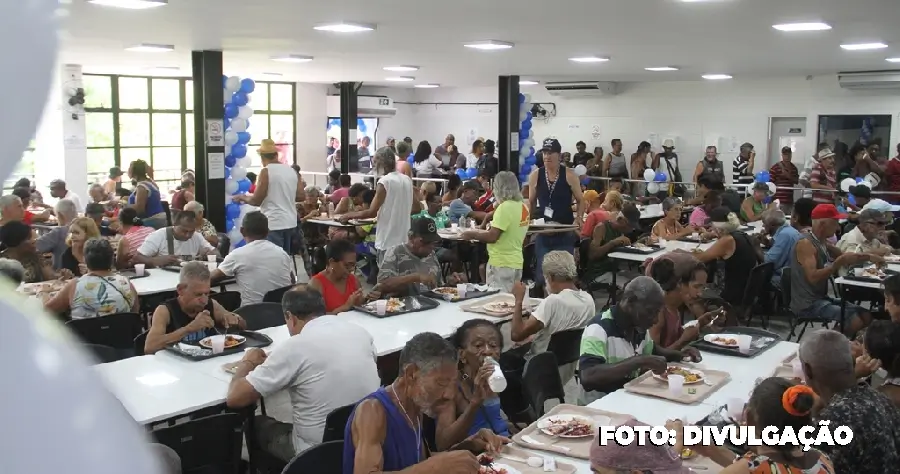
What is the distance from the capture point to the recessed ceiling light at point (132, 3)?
5.87 metres

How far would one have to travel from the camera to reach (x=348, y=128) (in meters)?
17.0

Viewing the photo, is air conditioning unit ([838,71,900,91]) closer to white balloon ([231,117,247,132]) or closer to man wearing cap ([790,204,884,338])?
man wearing cap ([790,204,884,338])

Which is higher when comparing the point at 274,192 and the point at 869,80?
the point at 869,80

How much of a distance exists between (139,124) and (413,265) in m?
11.7

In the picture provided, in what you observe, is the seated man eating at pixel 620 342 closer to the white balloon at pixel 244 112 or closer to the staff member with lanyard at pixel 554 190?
the staff member with lanyard at pixel 554 190

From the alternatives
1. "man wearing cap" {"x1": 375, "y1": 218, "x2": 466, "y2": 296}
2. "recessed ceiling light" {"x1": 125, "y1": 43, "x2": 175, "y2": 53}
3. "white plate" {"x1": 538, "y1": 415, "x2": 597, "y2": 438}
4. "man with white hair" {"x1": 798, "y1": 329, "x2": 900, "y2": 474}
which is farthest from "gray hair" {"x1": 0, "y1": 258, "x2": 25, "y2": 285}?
"recessed ceiling light" {"x1": 125, "y1": 43, "x2": 175, "y2": 53}

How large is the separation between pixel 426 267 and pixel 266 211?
265cm

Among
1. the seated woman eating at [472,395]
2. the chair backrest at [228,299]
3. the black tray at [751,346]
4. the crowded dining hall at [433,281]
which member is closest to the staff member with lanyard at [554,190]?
the crowded dining hall at [433,281]

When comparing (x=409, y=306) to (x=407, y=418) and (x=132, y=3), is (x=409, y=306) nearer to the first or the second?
(x=407, y=418)

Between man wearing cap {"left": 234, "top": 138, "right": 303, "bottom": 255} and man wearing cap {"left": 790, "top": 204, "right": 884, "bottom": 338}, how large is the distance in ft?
15.6

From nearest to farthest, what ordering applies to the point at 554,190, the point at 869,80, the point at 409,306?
the point at 409,306
the point at 554,190
the point at 869,80

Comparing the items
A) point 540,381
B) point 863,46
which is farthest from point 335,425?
point 863,46

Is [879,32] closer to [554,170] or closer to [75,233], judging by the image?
[554,170]

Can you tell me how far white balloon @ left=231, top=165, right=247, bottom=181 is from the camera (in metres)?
10.3
